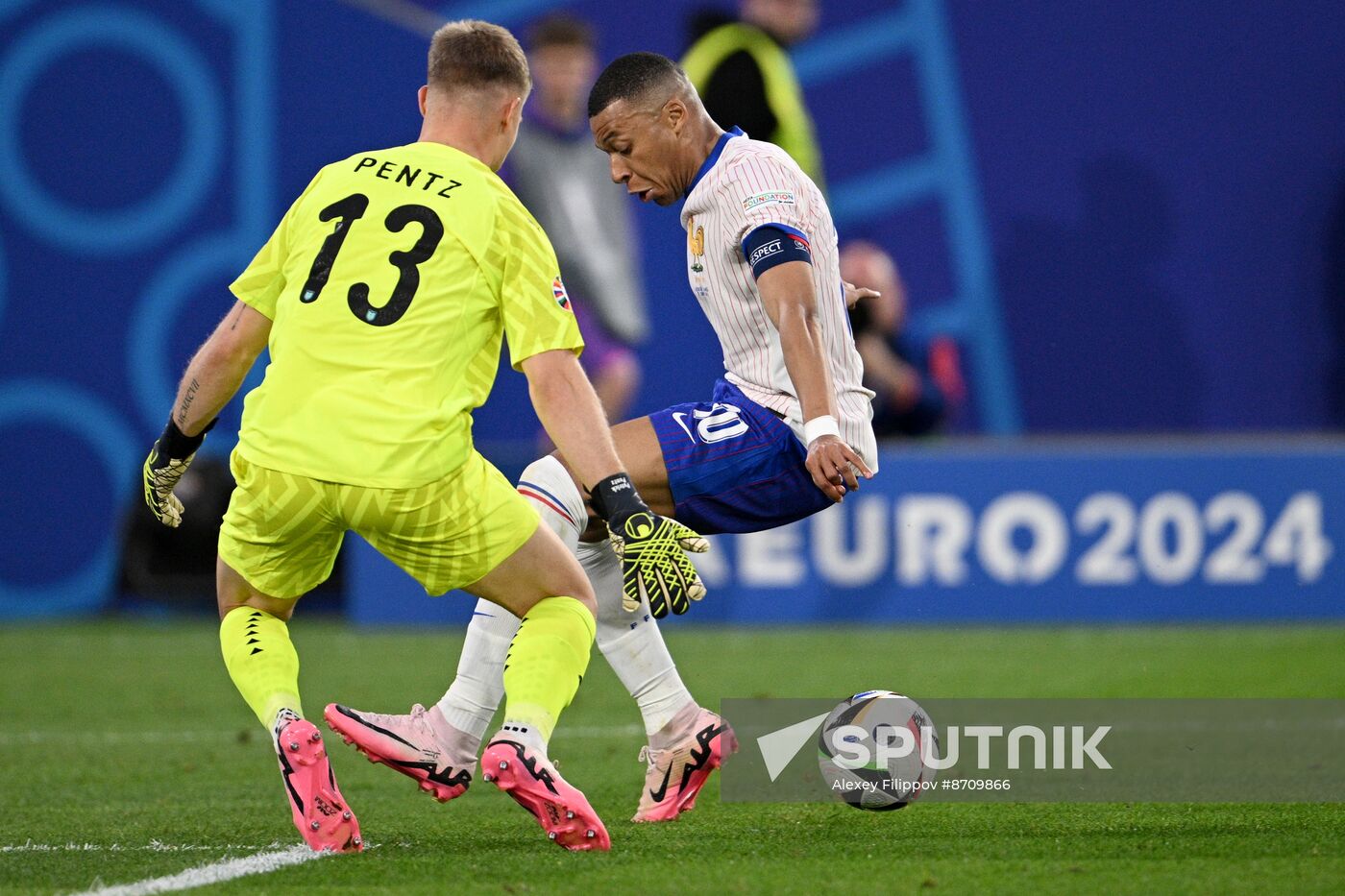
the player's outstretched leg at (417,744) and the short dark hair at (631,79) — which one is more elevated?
the short dark hair at (631,79)

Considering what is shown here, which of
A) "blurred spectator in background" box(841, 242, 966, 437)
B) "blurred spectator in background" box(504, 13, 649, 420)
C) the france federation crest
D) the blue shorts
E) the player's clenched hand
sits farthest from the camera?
"blurred spectator in background" box(504, 13, 649, 420)

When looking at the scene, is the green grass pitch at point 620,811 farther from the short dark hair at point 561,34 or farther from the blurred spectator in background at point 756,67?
the short dark hair at point 561,34

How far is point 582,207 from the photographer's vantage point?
13.4 meters

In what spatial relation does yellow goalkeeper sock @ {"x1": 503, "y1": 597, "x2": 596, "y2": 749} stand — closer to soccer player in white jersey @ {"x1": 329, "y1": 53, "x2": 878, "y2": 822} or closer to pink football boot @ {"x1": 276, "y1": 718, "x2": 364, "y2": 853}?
pink football boot @ {"x1": 276, "y1": 718, "x2": 364, "y2": 853}

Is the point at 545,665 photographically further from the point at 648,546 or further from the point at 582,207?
the point at 582,207

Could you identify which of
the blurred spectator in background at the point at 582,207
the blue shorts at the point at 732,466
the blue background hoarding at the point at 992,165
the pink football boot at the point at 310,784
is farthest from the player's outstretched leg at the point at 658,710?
the blue background hoarding at the point at 992,165

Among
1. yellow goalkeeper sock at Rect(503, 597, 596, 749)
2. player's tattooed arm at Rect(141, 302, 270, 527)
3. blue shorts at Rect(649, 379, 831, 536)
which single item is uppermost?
player's tattooed arm at Rect(141, 302, 270, 527)

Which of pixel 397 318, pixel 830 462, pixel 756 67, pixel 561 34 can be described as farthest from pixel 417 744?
pixel 756 67

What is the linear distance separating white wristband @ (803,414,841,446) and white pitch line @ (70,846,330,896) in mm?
1616

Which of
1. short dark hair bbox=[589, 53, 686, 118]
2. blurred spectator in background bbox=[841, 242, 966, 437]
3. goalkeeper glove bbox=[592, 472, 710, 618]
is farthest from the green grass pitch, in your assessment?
blurred spectator in background bbox=[841, 242, 966, 437]

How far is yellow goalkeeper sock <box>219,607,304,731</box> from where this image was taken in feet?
14.0

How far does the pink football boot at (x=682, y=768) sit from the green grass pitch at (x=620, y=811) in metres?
0.08

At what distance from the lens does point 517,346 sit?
4.18 metres

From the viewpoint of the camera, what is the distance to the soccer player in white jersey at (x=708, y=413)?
4859 mm
